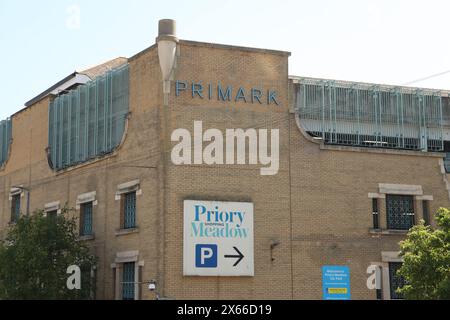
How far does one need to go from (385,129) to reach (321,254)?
751cm

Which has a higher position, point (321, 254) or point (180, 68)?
point (180, 68)

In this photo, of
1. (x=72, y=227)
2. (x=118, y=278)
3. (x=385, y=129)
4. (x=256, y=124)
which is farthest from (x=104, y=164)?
(x=385, y=129)

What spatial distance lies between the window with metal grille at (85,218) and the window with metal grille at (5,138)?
1157cm

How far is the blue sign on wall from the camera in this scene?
33.8 meters

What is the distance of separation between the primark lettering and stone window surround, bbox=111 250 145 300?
7.35 metres

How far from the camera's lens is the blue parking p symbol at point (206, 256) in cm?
3148

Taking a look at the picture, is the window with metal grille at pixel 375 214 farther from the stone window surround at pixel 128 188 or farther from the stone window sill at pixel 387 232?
the stone window surround at pixel 128 188

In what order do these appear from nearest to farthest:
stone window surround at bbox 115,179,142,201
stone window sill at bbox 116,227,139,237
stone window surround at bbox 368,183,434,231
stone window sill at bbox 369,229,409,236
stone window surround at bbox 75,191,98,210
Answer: stone window sill at bbox 116,227,139,237 → stone window surround at bbox 115,179,142,201 → stone window sill at bbox 369,229,409,236 → stone window surround at bbox 368,183,434,231 → stone window surround at bbox 75,191,98,210

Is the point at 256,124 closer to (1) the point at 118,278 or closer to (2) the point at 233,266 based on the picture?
(2) the point at 233,266

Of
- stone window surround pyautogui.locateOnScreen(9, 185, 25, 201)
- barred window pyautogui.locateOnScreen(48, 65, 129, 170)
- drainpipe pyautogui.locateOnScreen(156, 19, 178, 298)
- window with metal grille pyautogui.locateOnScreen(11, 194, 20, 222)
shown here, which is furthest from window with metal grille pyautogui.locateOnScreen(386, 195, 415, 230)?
window with metal grille pyautogui.locateOnScreen(11, 194, 20, 222)

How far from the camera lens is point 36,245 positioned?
34531mm

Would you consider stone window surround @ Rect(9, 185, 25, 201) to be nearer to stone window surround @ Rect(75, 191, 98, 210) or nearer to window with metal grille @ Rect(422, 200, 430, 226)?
stone window surround @ Rect(75, 191, 98, 210)

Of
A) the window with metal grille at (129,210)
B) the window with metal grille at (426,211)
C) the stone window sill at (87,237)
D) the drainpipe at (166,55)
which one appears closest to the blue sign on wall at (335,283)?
the window with metal grille at (426,211)

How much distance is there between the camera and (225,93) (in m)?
33.5
